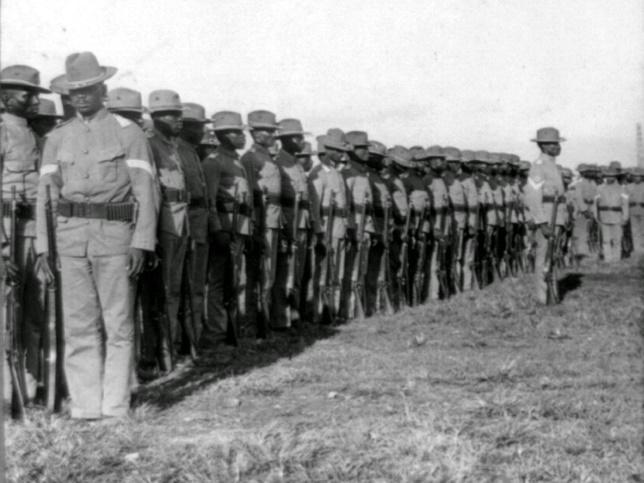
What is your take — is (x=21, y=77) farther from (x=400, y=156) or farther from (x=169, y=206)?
(x=400, y=156)

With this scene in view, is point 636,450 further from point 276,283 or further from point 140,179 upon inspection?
point 276,283

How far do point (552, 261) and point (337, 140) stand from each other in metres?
3.33

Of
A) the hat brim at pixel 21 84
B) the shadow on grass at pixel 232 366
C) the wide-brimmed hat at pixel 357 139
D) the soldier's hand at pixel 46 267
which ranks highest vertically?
the hat brim at pixel 21 84

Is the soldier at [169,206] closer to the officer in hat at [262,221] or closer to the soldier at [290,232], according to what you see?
the officer in hat at [262,221]

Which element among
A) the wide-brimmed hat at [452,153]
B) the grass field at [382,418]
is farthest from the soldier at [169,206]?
the wide-brimmed hat at [452,153]

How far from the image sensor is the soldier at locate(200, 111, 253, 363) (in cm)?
921

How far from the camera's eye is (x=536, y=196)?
12.3 m

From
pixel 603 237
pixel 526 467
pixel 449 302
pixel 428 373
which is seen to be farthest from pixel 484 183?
pixel 526 467

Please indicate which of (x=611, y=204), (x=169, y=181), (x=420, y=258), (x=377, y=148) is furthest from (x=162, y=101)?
(x=611, y=204)

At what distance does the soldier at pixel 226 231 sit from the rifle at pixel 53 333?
7.97ft

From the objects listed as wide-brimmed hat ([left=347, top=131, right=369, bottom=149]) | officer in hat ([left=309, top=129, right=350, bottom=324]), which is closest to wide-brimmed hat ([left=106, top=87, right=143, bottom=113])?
officer in hat ([left=309, top=129, right=350, bottom=324])

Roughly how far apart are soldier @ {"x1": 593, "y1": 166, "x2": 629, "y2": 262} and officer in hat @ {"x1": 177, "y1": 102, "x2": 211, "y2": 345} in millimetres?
14225

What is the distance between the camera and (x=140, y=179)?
20.2 ft

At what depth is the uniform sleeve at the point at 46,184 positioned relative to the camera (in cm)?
616
